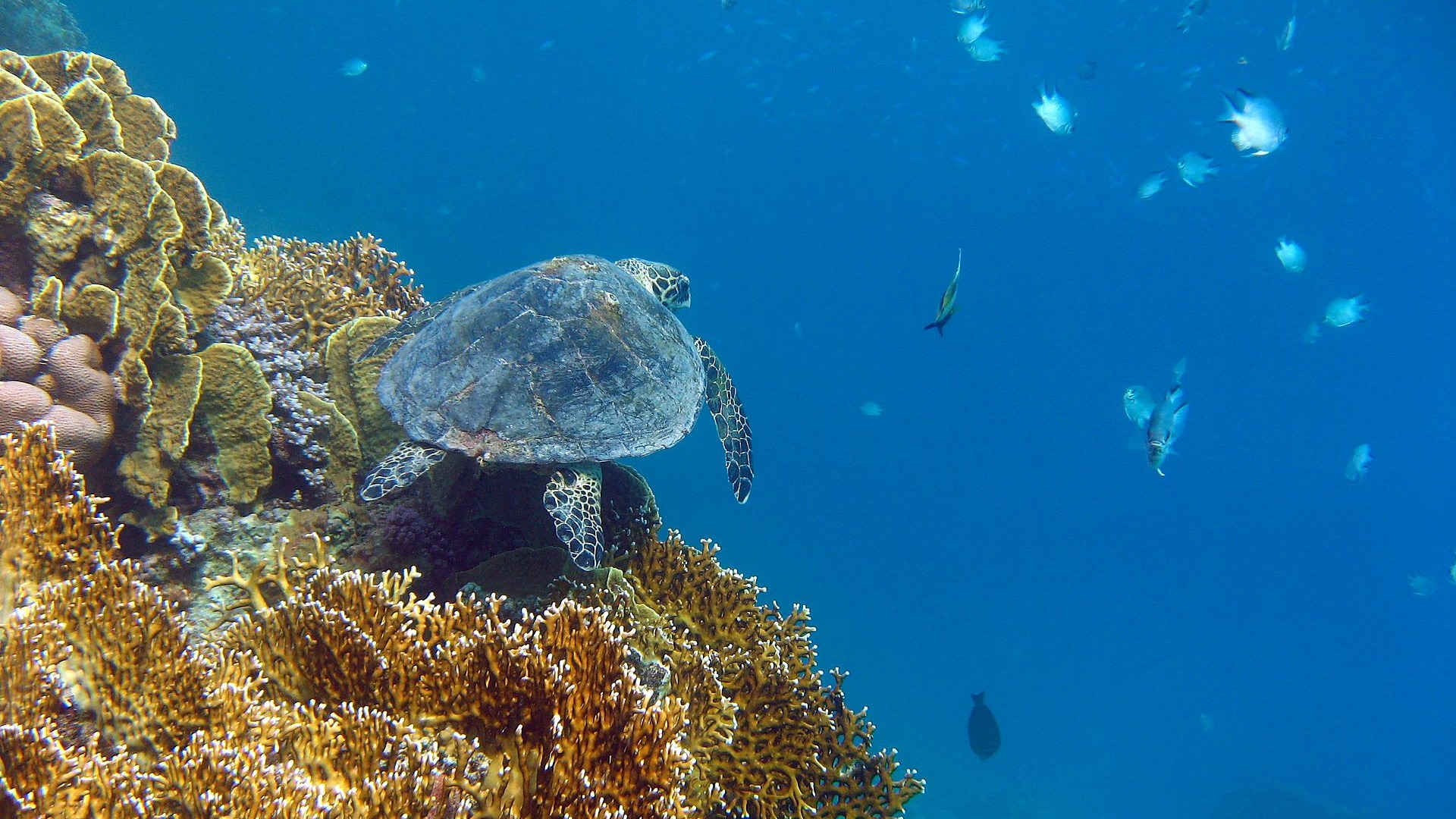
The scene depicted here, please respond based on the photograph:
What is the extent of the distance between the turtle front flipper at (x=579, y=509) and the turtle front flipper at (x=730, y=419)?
4.78ft

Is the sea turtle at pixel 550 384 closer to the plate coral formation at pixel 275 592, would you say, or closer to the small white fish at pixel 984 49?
the plate coral formation at pixel 275 592

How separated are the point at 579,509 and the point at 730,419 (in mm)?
2008

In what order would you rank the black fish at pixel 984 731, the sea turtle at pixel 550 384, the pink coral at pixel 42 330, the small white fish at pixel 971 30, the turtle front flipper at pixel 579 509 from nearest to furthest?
the pink coral at pixel 42 330
the turtle front flipper at pixel 579 509
the sea turtle at pixel 550 384
the black fish at pixel 984 731
the small white fish at pixel 971 30

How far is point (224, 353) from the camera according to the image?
385cm

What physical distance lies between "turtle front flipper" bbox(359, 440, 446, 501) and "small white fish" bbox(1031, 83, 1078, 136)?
1249cm

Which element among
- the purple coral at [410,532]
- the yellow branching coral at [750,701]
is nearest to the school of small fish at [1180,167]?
the yellow branching coral at [750,701]

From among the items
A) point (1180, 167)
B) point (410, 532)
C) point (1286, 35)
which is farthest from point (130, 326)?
point (1286, 35)

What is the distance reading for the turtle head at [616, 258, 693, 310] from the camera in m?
6.32

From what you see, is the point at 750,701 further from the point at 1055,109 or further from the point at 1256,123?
the point at 1256,123

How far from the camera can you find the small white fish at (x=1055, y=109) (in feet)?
39.9

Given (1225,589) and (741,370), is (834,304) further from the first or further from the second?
(1225,589)

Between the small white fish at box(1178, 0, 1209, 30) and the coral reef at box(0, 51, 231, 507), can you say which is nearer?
the coral reef at box(0, 51, 231, 507)

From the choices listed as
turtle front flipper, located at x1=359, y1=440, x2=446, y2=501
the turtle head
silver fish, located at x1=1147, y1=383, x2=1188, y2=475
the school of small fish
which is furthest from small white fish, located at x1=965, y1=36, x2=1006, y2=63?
turtle front flipper, located at x1=359, y1=440, x2=446, y2=501

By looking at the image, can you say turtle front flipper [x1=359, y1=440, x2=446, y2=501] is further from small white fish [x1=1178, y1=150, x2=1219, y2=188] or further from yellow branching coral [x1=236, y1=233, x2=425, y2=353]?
small white fish [x1=1178, y1=150, x2=1219, y2=188]
